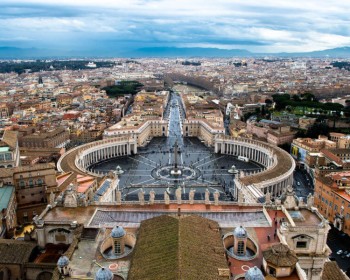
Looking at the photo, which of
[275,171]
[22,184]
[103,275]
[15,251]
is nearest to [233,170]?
[275,171]

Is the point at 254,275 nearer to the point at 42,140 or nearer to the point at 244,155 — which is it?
the point at 244,155

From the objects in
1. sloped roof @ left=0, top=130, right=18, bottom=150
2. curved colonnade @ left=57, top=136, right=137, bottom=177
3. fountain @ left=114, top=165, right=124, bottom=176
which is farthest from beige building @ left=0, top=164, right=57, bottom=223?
fountain @ left=114, top=165, right=124, bottom=176

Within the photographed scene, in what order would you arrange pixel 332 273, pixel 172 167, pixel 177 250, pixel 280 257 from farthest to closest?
pixel 172 167 → pixel 332 273 → pixel 280 257 → pixel 177 250

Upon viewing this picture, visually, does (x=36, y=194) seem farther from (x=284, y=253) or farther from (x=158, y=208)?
(x=284, y=253)

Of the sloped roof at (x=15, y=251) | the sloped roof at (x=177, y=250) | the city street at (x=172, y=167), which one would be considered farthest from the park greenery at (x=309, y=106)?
the sloped roof at (x=15, y=251)

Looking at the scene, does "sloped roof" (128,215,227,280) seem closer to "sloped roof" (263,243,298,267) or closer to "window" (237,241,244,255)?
"window" (237,241,244,255)

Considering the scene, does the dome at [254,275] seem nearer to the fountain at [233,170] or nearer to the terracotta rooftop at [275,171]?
the terracotta rooftop at [275,171]
